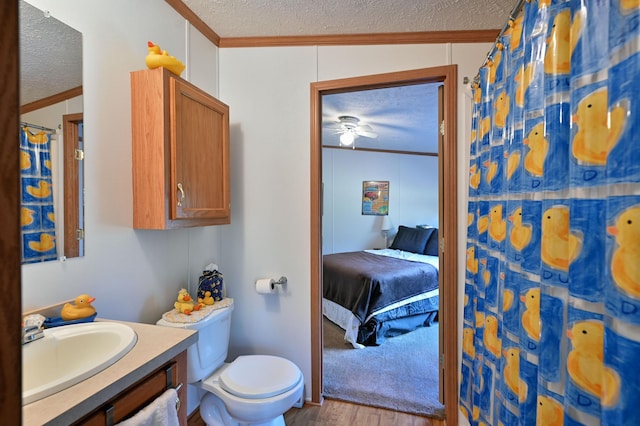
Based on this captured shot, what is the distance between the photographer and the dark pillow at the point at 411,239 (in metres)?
4.75

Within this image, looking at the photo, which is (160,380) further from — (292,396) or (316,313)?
(316,313)

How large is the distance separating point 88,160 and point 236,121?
1.02m

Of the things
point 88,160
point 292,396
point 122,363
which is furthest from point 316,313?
point 88,160

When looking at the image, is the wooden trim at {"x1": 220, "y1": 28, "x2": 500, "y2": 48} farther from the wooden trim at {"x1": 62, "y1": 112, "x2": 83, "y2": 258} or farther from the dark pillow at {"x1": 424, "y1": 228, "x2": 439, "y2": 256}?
Answer: the dark pillow at {"x1": 424, "y1": 228, "x2": 439, "y2": 256}

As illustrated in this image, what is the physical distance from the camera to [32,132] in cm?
110

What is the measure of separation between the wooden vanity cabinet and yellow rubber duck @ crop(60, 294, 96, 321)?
1.36 ft

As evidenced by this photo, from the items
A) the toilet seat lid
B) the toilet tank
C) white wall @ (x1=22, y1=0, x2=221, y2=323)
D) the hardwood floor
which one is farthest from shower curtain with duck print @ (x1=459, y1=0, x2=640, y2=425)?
white wall @ (x1=22, y1=0, x2=221, y2=323)

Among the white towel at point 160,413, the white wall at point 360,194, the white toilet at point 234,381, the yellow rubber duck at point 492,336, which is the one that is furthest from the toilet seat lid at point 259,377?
the white wall at point 360,194

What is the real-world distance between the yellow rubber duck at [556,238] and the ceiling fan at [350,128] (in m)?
2.86

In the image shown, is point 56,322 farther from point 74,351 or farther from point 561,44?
point 561,44

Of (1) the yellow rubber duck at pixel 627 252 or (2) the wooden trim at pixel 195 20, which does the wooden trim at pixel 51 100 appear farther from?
(1) the yellow rubber duck at pixel 627 252

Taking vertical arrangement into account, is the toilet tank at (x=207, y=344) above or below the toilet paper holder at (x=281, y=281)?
below

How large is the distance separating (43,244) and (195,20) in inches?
57.9

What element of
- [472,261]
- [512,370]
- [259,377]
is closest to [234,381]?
[259,377]
